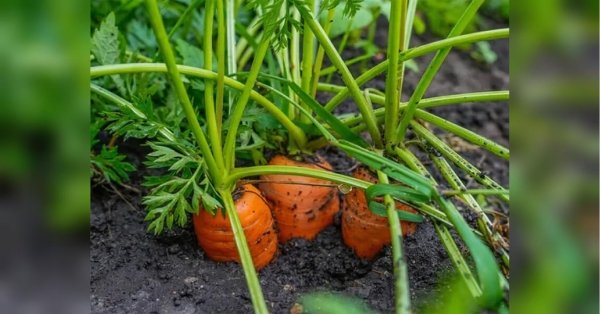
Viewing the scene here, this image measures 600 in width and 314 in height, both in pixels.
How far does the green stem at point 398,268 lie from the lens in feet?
2.28

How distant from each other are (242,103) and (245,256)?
0.24m

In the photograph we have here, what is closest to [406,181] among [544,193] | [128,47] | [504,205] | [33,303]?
[544,193]

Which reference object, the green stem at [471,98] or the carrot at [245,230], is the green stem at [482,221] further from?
the carrot at [245,230]

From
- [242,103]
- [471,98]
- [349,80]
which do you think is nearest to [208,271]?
[242,103]

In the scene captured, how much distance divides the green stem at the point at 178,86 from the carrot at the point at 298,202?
0.16 metres

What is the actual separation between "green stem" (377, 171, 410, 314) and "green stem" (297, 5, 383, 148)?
0.68 ft

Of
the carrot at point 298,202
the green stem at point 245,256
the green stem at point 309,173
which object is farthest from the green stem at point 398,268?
the carrot at point 298,202

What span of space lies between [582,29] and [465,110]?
1.15 meters

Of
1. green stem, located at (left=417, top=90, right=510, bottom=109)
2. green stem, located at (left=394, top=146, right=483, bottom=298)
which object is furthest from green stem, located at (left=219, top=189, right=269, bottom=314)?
green stem, located at (left=417, top=90, right=510, bottom=109)

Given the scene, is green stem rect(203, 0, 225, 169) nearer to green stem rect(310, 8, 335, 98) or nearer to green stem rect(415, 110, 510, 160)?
green stem rect(310, 8, 335, 98)

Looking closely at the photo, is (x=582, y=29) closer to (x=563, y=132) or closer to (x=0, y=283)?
(x=563, y=132)

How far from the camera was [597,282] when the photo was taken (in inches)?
22.3

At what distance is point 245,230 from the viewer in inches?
40.5

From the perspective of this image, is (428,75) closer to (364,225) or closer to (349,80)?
(349,80)
